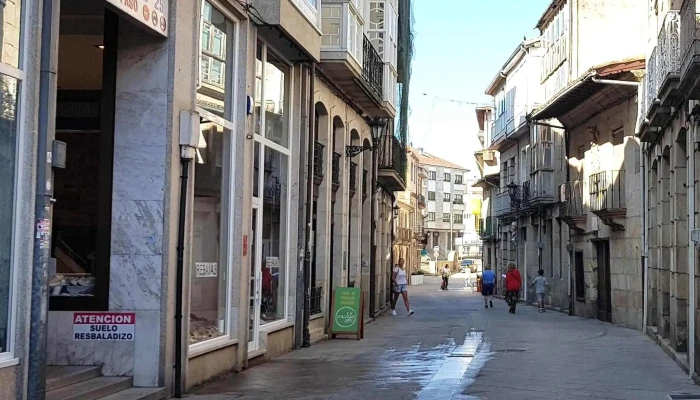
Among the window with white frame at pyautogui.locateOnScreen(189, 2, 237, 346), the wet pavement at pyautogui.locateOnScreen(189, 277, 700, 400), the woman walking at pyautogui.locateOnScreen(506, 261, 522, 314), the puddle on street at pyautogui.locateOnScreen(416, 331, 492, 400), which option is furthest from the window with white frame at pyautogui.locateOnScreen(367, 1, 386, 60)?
the window with white frame at pyautogui.locateOnScreen(189, 2, 237, 346)

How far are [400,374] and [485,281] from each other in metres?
22.2

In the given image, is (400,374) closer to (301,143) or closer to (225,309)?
(225,309)

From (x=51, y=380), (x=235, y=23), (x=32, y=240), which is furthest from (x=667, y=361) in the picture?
(x=32, y=240)

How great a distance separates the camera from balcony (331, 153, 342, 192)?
21.8 meters

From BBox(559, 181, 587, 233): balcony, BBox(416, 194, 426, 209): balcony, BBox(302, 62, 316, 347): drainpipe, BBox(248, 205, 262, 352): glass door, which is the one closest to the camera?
BBox(248, 205, 262, 352): glass door

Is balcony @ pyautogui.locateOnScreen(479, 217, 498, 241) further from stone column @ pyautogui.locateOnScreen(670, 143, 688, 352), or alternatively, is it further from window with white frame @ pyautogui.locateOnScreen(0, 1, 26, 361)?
window with white frame @ pyautogui.locateOnScreen(0, 1, 26, 361)

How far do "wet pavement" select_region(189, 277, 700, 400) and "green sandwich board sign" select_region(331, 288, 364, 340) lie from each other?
0.46 meters

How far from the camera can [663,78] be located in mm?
15375

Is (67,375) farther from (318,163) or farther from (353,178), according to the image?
(353,178)

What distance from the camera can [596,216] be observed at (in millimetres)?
27281

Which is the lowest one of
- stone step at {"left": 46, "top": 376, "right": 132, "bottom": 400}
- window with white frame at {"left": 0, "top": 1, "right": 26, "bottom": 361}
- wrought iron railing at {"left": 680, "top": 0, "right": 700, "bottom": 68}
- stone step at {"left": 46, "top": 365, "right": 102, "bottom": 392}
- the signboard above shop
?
stone step at {"left": 46, "top": 376, "right": 132, "bottom": 400}

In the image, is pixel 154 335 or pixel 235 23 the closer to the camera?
pixel 154 335

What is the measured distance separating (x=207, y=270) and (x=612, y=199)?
15322 mm

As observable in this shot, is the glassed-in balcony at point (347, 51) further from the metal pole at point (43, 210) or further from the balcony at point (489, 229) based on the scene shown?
the balcony at point (489, 229)
